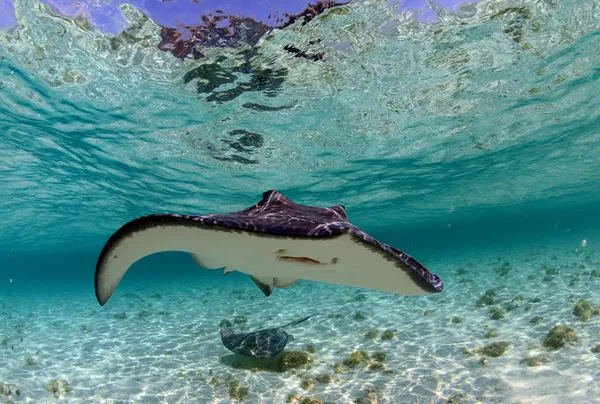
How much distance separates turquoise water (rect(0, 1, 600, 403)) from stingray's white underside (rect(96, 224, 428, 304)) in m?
3.97

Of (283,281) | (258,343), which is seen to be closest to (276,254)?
(283,281)

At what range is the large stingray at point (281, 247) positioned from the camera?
2.30m

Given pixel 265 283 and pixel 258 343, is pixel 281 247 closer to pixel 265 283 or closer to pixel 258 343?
pixel 265 283

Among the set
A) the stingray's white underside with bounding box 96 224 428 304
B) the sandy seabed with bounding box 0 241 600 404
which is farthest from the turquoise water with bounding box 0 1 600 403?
the stingray's white underside with bounding box 96 224 428 304

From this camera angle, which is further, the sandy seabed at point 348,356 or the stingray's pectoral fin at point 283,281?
the sandy seabed at point 348,356

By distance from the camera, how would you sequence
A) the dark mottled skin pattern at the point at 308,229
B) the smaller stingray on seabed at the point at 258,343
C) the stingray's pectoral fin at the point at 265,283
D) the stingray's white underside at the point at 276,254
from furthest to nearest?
Answer: the smaller stingray on seabed at the point at 258,343, the stingray's pectoral fin at the point at 265,283, the stingray's white underside at the point at 276,254, the dark mottled skin pattern at the point at 308,229

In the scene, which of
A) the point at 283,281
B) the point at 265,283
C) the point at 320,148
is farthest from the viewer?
the point at 320,148

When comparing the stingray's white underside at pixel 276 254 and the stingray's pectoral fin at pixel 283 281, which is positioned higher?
the stingray's pectoral fin at pixel 283 281

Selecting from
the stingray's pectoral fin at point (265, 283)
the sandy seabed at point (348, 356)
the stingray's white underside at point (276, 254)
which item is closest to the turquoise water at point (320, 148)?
the sandy seabed at point (348, 356)

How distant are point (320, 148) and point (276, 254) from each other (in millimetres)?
13948

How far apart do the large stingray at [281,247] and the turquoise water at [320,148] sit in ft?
13.3

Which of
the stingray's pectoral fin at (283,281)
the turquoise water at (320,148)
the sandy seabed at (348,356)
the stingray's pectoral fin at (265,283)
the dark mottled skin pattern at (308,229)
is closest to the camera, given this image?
the dark mottled skin pattern at (308,229)

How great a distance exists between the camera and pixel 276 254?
2750 millimetres

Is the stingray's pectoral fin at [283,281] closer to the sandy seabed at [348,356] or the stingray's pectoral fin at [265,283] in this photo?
the stingray's pectoral fin at [265,283]
